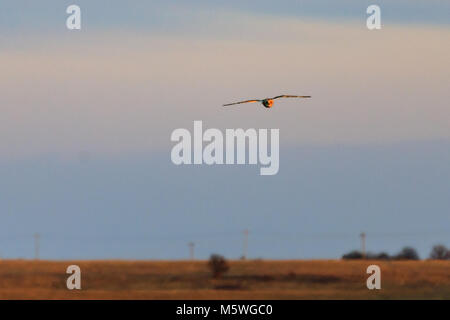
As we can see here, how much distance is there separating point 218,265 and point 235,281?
6.43 meters

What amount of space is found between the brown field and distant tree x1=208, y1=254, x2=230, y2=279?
52 centimetres

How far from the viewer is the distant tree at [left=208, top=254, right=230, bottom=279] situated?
112375 millimetres

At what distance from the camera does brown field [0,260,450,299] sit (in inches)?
3875

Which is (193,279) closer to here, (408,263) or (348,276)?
(348,276)

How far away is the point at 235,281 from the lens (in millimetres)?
107625

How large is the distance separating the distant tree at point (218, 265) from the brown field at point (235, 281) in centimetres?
52

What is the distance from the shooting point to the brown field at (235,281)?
323ft

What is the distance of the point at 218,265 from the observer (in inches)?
4486
